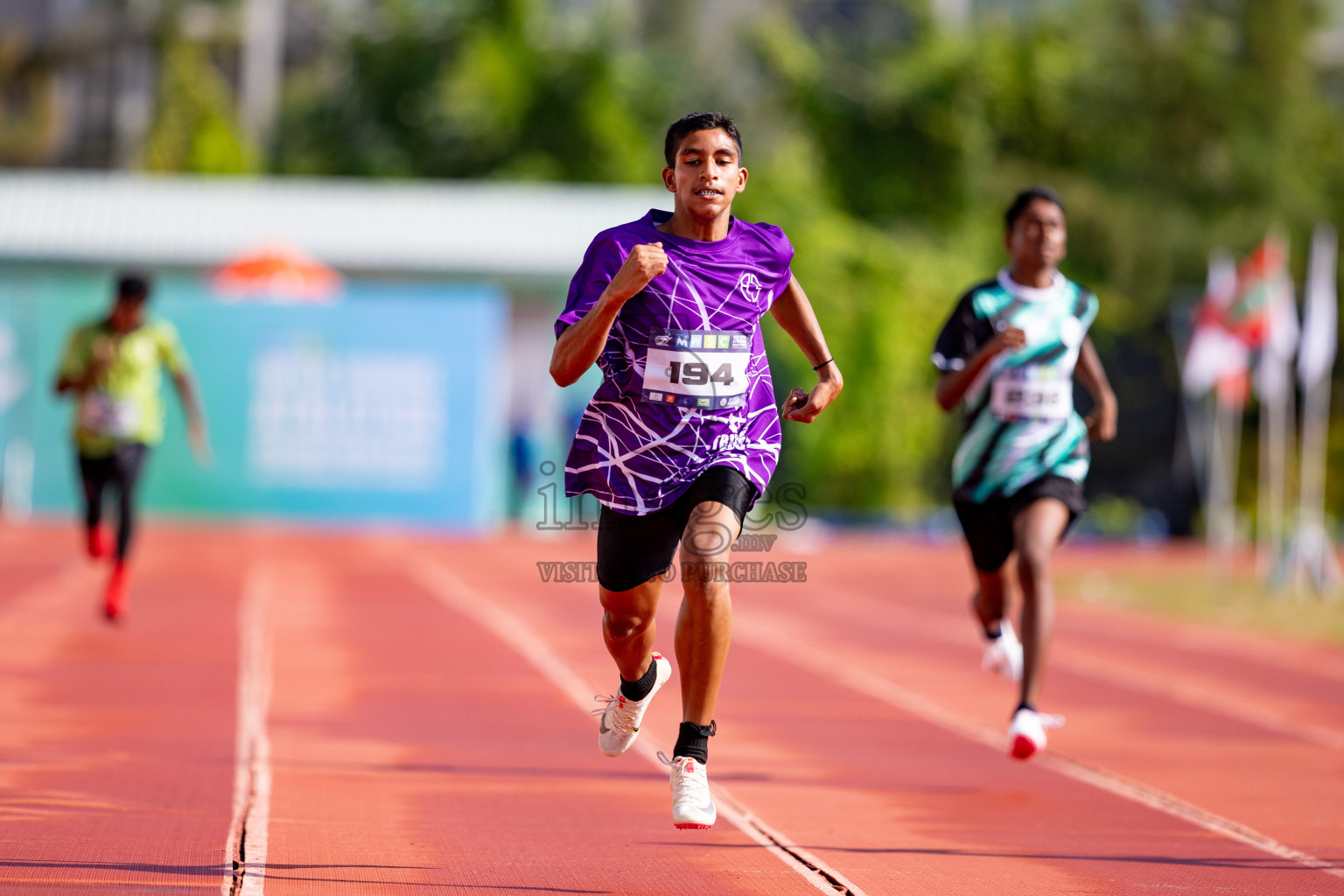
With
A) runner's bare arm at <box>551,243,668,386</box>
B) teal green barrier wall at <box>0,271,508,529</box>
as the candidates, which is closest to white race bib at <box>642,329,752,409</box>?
runner's bare arm at <box>551,243,668,386</box>

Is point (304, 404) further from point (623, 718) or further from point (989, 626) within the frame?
point (623, 718)

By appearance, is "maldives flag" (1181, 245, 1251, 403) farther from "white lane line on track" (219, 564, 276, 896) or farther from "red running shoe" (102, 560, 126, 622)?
"red running shoe" (102, 560, 126, 622)

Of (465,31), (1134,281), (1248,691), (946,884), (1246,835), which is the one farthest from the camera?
(465,31)

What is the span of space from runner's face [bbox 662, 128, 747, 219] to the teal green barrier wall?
1687 cm

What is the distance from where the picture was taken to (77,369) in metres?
10.2

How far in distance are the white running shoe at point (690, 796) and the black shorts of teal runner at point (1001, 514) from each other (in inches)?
100

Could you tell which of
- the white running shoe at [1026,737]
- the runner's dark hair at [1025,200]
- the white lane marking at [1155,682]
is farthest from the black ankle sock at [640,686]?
the white lane marking at [1155,682]

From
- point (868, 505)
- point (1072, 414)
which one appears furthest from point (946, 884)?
point (868, 505)

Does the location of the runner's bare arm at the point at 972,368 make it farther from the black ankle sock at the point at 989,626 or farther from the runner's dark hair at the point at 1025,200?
the black ankle sock at the point at 989,626

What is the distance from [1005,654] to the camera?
24.5 ft

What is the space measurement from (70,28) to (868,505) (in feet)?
137

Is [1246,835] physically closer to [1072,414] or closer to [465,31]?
[1072,414]

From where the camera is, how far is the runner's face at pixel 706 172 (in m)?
5.02

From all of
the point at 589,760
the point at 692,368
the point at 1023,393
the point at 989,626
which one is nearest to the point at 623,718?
the point at 692,368
